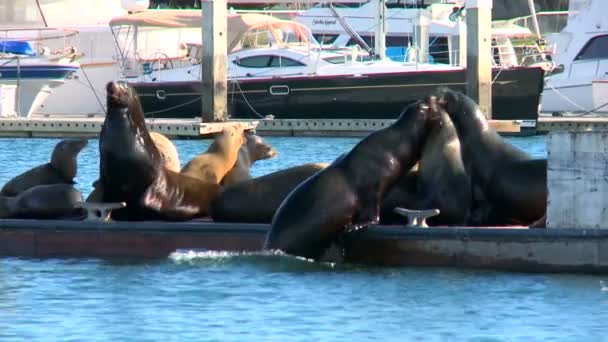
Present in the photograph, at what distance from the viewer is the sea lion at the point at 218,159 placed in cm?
1523

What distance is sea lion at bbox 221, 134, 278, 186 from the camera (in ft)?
50.4

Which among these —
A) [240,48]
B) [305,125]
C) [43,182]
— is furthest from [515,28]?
[43,182]

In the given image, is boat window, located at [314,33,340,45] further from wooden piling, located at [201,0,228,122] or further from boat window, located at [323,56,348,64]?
wooden piling, located at [201,0,228,122]

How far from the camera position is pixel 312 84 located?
33.6 m

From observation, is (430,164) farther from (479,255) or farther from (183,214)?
(183,214)

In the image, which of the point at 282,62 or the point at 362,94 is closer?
the point at 362,94

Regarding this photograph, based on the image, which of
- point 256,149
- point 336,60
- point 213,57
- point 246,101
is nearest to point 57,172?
point 256,149

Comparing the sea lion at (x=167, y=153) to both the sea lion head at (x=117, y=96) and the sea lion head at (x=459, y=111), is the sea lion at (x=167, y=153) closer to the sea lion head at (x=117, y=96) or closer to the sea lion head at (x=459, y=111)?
the sea lion head at (x=117, y=96)

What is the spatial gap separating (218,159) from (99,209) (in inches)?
67.0

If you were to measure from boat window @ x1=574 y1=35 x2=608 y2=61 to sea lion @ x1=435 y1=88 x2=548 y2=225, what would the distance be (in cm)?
2344

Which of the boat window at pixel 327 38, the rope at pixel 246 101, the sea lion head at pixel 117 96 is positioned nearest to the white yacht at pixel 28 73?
the rope at pixel 246 101

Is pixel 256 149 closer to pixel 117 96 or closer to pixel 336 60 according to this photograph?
pixel 117 96

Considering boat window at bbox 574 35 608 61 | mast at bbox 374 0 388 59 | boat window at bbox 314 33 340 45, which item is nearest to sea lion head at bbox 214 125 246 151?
mast at bbox 374 0 388 59

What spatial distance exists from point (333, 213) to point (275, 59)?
21.2 meters
